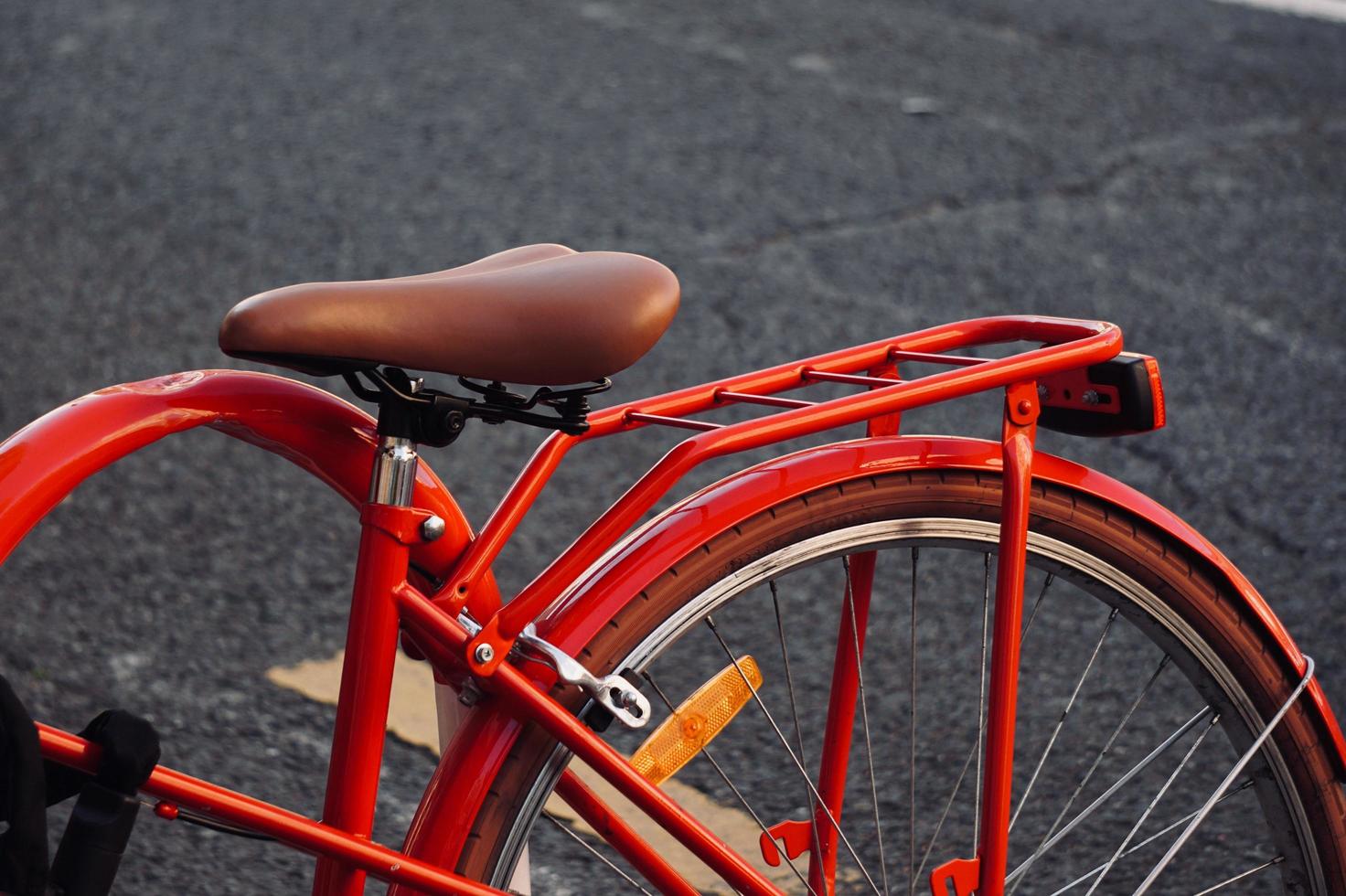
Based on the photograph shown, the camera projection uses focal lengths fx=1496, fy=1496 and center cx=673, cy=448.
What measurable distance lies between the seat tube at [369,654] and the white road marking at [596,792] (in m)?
0.79

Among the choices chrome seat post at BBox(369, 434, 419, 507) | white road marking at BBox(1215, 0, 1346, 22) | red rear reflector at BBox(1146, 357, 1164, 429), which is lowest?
chrome seat post at BBox(369, 434, 419, 507)

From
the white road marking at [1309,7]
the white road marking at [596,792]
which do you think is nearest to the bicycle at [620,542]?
the white road marking at [596,792]

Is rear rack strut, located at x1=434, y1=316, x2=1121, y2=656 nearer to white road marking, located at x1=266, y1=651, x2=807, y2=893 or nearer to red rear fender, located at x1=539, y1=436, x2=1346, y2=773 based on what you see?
red rear fender, located at x1=539, y1=436, x2=1346, y2=773

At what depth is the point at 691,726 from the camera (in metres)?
1.59

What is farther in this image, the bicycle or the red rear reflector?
the red rear reflector

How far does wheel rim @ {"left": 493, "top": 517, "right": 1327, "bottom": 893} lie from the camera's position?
1473mm

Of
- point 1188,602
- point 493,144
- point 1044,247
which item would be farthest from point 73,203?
point 1188,602

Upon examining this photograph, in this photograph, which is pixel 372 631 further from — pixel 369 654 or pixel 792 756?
pixel 792 756

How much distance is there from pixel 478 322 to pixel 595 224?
3.93 meters

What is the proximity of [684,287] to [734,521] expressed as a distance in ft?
11.0

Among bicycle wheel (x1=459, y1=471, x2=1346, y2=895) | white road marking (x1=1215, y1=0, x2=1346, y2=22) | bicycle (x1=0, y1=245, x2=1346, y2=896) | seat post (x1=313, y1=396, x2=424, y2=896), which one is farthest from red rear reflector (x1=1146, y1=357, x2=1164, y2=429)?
white road marking (x1=1215, y1=0, x2=1346, y2=22)

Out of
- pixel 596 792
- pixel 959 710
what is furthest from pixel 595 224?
pixel 596 792

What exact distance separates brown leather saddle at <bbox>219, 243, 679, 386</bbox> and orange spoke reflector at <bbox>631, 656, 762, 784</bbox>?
1.27 feet

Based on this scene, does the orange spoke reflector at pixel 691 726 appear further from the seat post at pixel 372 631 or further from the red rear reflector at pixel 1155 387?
the red rear reflector at pixel 1155 387
